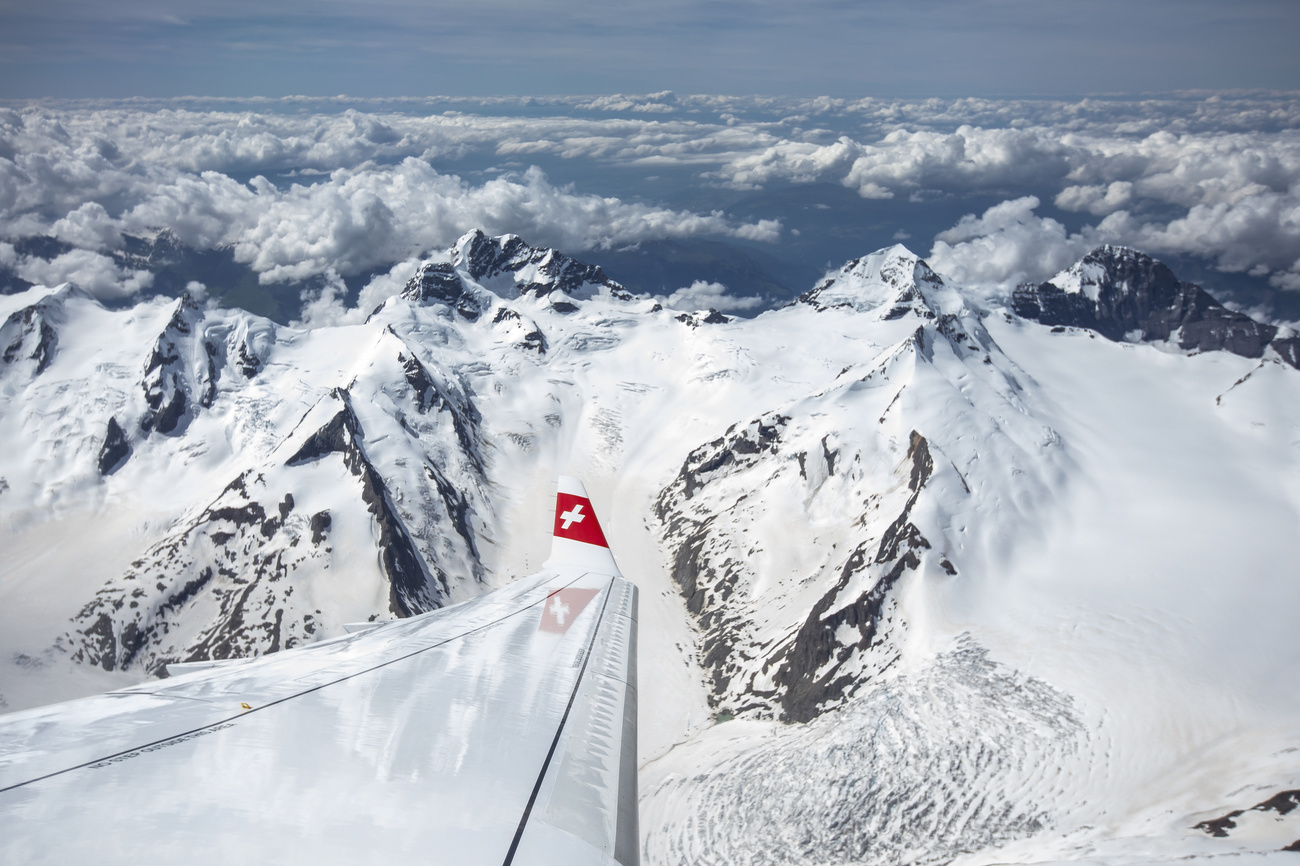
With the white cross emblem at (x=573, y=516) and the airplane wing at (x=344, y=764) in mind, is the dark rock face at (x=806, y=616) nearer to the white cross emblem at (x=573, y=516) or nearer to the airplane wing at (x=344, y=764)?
A: the white cross emblem at (x=573, y=516)

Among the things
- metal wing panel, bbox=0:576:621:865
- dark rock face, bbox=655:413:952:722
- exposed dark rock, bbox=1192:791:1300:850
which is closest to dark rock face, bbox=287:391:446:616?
dark rock face, bbox=655:413:952:722

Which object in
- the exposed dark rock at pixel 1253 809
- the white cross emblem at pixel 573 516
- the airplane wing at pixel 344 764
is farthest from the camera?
the exposed dark rock at pixel 1253 809

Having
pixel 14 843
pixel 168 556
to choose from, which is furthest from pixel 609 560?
pixel 168 556

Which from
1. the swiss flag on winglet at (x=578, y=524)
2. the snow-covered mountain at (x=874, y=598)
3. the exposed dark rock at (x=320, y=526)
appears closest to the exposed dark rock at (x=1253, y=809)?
the snow-covered mountain at (x=874, y=598)

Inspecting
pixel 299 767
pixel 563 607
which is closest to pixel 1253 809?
pixel 563 607

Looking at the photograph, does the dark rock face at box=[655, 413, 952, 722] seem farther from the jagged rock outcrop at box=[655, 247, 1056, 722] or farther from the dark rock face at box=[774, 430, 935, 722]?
the jagged rock outcrop at box=[655, 247, 1056, 722]

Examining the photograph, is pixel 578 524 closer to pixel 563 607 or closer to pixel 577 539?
pixel 577 539
